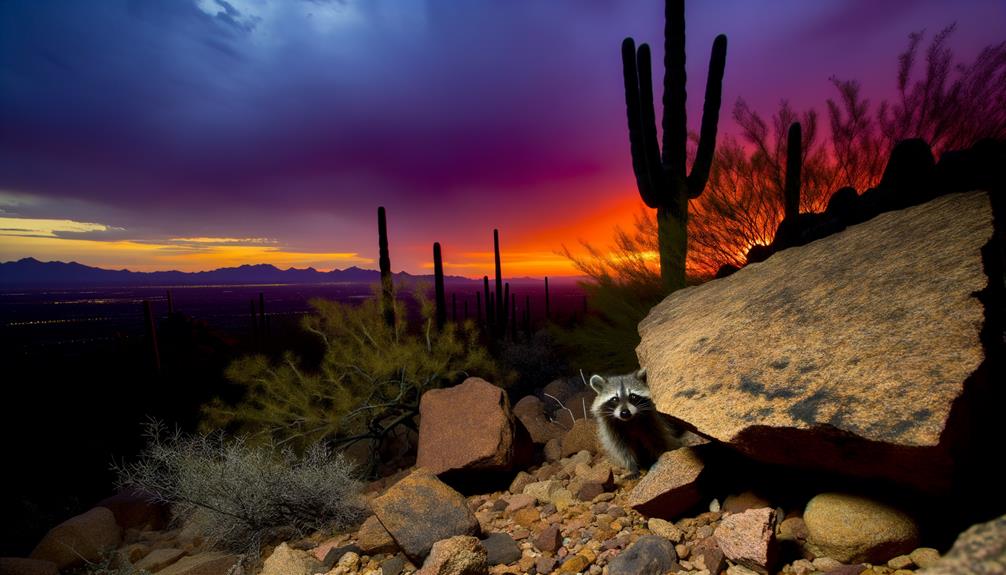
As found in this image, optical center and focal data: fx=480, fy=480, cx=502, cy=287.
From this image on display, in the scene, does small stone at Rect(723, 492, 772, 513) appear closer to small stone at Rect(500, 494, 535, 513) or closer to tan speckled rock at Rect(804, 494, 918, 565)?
tan speckled rock at Rect(804, 494, 918, 565)

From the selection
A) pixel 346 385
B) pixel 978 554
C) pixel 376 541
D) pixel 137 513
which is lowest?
pixel 137 513

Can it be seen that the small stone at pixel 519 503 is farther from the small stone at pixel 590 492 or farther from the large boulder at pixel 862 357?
the large boulder at pixel 862 357

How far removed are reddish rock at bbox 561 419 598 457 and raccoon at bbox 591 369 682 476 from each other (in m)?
1.06

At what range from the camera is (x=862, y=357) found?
248 centimetres

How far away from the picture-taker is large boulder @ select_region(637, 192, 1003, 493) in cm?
208

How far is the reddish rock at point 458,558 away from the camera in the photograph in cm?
289

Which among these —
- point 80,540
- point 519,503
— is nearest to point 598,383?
point 519,503

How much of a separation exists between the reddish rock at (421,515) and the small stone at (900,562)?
8.08 ft

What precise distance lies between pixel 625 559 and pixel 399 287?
771 cm

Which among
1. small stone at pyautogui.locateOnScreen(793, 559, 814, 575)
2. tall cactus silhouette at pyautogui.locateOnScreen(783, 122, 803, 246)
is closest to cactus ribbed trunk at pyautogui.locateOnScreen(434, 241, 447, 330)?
tall cactus silhouette at pyautogui.locateOnScreen(783, 122, 803, 246)

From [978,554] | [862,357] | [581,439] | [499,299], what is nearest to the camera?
[978,554]

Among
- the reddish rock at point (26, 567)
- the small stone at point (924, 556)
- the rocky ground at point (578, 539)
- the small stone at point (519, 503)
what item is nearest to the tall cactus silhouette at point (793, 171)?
the rocky ground at point (578, 539)

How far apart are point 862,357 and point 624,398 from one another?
168cm

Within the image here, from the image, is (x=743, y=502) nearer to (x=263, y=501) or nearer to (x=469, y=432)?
(x=469, y=432)
